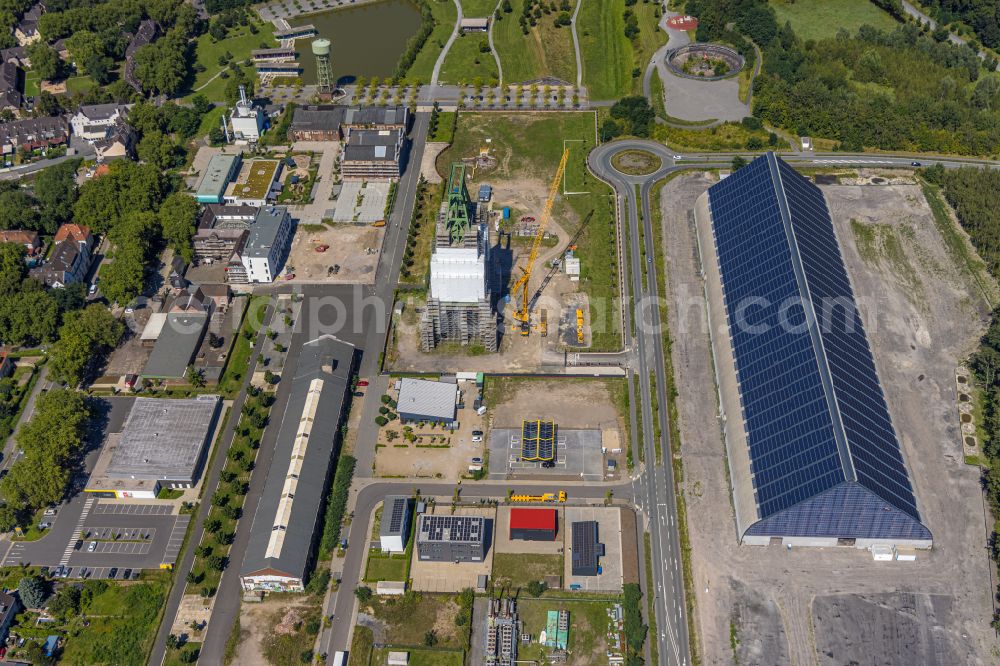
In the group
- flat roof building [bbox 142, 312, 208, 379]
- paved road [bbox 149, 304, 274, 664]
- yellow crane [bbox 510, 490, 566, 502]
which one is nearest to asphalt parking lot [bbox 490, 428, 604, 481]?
yellow crane [bbox 510, 490, 566, 502]

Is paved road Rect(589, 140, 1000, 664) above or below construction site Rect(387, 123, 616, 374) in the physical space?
below

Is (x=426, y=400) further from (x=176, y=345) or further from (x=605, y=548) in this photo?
(x=176, y=345)

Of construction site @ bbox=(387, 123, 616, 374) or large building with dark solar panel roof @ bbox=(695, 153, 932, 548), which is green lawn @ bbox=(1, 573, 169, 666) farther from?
large building with dark solar panel roof @ bbox=(695, 153, 932, 548)

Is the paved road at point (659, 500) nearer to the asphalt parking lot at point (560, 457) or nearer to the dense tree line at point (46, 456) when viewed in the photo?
the asphalt parking lot at point (560, 457)

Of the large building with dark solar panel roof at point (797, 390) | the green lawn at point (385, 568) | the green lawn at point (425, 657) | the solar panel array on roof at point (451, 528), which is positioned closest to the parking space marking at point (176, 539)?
the green lawn at point (385, 568)

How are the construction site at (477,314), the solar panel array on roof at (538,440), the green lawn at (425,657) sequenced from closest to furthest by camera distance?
the green lawn at (425,657)
the solar panel array on roof at (538,440)
the construction site at (477,314)

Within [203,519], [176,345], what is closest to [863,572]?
[203,519]
